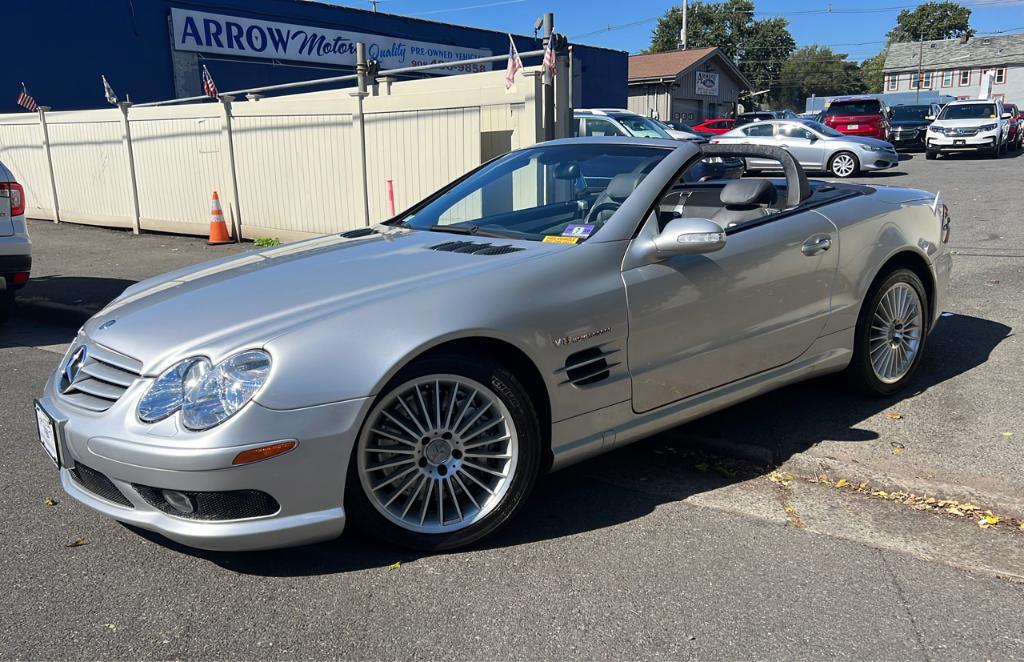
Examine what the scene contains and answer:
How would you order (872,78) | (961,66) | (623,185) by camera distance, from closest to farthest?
(623,185) < (961,66) < (872,78)

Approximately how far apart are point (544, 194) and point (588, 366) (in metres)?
1.32

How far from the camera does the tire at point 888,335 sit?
4688mm

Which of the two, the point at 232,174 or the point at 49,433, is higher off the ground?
the point at 232,174

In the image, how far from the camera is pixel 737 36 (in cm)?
8781

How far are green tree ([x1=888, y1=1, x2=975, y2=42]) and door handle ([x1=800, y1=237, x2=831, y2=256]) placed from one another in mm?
115676

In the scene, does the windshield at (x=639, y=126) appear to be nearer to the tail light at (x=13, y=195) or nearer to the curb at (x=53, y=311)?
the curb at (x=53, y=311)

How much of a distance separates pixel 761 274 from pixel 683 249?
66cm

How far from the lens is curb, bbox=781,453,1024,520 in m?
3.56

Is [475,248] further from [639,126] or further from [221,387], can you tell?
[639,126]

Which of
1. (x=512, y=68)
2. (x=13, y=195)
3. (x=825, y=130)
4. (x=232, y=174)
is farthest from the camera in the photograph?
(x=825, y=130)

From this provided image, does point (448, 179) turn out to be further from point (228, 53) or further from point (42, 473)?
point (228, 53)

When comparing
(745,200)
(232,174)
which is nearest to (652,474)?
(745,200)

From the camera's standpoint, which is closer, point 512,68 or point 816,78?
point 512,68

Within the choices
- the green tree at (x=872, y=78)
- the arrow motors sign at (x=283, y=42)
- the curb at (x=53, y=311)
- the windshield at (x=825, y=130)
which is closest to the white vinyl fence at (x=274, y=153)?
the curb at (x=53, y=311)
